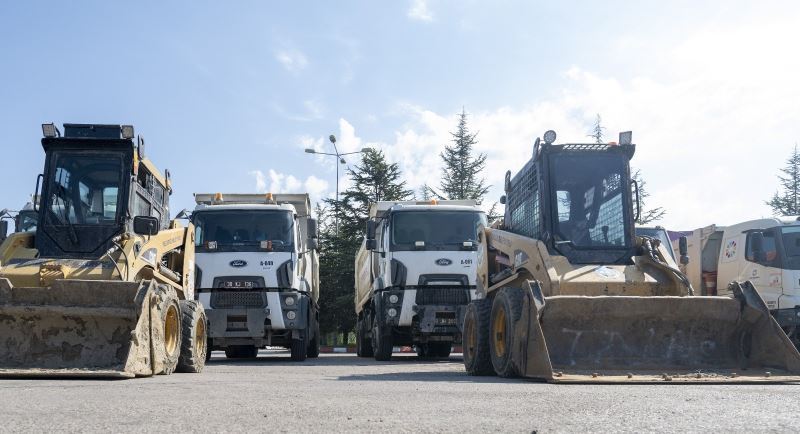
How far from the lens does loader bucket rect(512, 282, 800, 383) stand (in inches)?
370

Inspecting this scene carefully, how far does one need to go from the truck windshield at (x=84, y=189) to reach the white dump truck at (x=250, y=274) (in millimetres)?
5109

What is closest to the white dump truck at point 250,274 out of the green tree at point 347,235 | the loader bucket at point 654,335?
the loader bucket at point 654,335

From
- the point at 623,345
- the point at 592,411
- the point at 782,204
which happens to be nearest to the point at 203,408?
the point at 592,411

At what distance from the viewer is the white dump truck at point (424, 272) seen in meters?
16.6

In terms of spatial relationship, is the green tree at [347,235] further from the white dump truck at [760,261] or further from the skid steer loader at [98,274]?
the skid steer loader at [98,274]

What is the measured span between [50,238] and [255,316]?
19.3ft

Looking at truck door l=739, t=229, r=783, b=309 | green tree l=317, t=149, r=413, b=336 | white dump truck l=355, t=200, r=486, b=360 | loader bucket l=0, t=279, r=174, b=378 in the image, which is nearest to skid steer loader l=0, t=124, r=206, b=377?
loader bucket l=0, t=279, r=174, b=378

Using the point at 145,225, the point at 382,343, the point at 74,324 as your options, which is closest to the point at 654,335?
the point at 145,225

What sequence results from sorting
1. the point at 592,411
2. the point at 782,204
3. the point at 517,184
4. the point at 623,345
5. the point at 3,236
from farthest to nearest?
the point at 782,204 → the point at 517,184 → the point at 3,236 → the point at 623,345 → the point at 592,411

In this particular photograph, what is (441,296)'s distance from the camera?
1672cm

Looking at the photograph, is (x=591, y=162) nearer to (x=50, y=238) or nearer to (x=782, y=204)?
(x=50, y=238)

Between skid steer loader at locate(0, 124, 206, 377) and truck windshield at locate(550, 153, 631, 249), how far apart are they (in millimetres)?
4981

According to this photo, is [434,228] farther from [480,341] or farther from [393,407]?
[393,407]

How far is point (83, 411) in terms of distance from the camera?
6.09 metres
